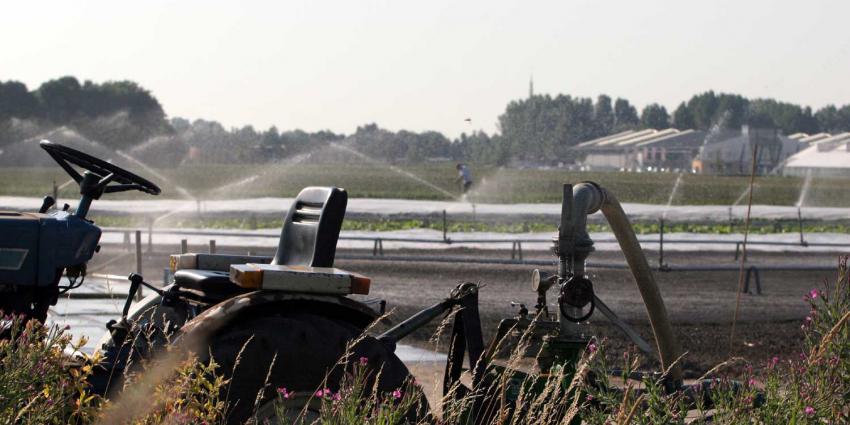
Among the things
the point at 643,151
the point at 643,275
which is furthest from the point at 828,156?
the point at 643,151

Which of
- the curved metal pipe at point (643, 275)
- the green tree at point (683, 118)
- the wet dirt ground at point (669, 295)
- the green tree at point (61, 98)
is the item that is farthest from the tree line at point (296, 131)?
the curved metal pipe at point (643, 275)

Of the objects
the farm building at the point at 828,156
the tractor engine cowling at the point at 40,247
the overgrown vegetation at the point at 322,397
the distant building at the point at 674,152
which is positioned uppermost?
the distant building at the point at 674,152

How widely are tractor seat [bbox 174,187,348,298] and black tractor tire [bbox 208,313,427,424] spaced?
75 cm

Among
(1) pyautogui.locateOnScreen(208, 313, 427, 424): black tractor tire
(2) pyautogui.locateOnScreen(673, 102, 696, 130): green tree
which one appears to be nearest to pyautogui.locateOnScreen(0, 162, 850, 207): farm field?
(1) pyautogui.locateOnScreen(208, 313, 427, 424): black tractor tire

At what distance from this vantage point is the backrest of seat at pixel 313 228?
21.4 ft

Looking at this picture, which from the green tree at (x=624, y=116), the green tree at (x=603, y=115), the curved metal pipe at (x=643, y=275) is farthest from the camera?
the green tree at (x=624, y=116)

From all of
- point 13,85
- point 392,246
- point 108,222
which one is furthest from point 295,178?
point 392,246

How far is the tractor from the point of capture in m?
5.60

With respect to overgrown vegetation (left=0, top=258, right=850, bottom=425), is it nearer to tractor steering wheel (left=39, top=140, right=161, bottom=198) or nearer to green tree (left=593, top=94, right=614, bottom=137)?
tractor steering wheel (left=39, top=140, right=161, bottom=198)

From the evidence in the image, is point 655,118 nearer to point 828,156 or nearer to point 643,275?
point 828,156

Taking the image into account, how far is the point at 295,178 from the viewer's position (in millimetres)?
77188

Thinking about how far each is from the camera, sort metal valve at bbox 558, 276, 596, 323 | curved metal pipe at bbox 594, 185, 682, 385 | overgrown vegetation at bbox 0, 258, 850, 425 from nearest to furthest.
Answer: overgrown vegetation at bbox 0, 258, 850, 425, metal valve at bbox 558, 276, 596, 323, curved metal pipe at bbox 594, 185, 682, 385

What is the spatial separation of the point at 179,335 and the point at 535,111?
321ft

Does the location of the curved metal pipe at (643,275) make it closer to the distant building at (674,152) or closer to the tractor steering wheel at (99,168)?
the tractor steering wheel at (99,168)
